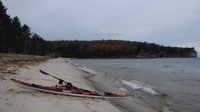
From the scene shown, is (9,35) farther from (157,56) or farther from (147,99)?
(157,56)

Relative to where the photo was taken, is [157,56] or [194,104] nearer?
[194,104]

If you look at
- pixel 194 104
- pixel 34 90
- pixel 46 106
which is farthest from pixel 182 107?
pixel 34 90

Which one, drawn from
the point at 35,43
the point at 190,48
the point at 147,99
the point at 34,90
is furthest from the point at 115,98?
the point at 190,48

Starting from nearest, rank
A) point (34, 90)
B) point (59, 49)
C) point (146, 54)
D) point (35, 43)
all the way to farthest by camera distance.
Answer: point (34, 90)
point (35, 43)
point (59, 49)
point (146, 54)

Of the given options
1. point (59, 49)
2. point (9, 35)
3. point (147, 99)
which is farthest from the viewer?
point (59, 49)

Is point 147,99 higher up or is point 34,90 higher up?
point 34,90

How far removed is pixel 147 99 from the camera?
10.8m

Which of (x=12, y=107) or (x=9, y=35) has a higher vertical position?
(x=9, y=35)

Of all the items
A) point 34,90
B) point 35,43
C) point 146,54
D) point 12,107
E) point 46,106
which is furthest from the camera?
point 146,54

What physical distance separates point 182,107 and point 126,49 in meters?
148

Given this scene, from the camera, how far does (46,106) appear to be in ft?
22.3

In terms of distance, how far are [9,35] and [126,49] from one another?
401 ft

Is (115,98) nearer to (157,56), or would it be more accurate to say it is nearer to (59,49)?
(59,49)

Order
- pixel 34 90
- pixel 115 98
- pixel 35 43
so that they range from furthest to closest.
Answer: pixel 35 43 < pixel 115 98 < pixel 34 90
